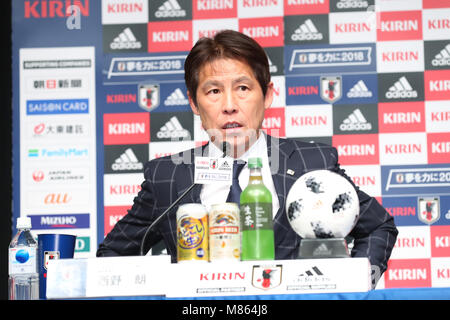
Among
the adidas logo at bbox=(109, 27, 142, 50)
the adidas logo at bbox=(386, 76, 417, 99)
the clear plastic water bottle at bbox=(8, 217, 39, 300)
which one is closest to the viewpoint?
the clear plastic water bottle at bbox=(8, 217, 39, 300)

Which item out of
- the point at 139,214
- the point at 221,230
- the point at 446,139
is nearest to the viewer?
the point at 221,230

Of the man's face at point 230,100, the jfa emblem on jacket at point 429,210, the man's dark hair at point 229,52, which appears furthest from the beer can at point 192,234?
the jfa emblem on jacket at point 429,210

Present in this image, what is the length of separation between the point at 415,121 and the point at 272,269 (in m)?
2.58

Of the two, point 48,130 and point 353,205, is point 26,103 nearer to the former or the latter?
point 48,130

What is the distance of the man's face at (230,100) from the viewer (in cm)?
226

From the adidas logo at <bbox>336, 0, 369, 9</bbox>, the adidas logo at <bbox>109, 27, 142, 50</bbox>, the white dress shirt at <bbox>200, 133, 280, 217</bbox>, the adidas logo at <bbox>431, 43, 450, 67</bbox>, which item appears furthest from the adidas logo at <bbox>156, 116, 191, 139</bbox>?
the white dress shirt at <bbox>200, 133, 280, 217</bbox>

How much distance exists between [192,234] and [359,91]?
2.44m

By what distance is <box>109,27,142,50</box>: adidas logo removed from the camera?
393cm

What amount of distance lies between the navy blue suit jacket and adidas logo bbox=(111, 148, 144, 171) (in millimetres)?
1323

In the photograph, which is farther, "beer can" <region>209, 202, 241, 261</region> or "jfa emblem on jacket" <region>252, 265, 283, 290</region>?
"beer can" <region>209, 202, 241, 261</region>

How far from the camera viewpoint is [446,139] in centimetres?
374

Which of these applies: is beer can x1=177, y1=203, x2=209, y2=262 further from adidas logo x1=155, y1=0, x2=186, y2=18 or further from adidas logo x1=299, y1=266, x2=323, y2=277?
adidas logo x1=155, y1=0, x2=186, y2=18

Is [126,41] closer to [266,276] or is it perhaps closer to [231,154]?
[231,154]

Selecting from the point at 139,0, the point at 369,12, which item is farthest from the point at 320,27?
the point at 139,0
